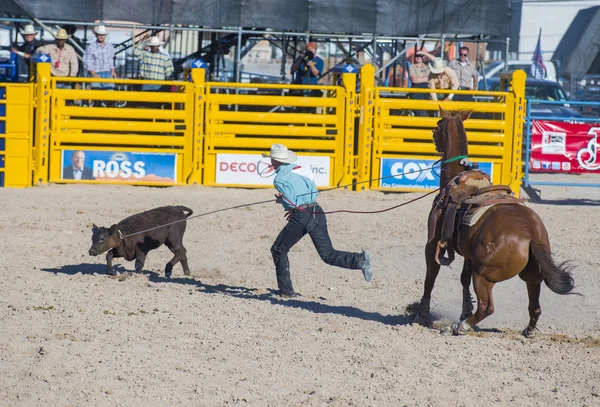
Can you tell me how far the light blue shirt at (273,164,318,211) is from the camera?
8414mm

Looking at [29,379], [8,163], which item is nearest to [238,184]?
[8,163]

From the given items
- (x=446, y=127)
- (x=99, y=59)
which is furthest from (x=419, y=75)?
(x=446, y=127)

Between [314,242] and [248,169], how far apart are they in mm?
6799

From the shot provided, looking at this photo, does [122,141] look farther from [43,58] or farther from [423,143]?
[423,143]

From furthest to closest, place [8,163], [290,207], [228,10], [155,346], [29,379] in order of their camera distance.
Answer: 1. [228,10]
2. [8,163]
3. [290,207]
4. [155,346]
5. [29,379]

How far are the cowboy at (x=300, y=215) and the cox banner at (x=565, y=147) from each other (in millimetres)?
7306

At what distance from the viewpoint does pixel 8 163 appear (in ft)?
49.0

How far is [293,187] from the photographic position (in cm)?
843

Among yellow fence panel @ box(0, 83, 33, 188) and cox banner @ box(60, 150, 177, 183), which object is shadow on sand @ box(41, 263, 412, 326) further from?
yellow fence panel @ box(0, 83, 33, 188)

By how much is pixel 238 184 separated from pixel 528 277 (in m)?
8.46

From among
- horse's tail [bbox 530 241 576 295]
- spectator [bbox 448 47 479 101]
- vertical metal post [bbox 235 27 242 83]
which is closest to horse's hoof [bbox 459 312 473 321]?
horse's tail [bbox 530 241 576 295]

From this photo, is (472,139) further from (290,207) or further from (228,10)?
(290,207)

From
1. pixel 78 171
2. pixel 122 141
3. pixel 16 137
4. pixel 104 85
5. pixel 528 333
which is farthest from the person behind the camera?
pixel 104 85

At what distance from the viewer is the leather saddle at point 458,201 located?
7.28 meters
